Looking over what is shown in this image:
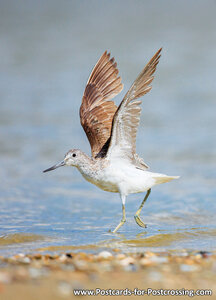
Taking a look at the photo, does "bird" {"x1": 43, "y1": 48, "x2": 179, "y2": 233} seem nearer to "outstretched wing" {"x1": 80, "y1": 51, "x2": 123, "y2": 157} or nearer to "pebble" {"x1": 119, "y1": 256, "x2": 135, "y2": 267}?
"outstretched wing" {"x1": 80, "y1": 51, "x2": 123, "y2": 157}

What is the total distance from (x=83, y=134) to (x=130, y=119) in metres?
6.75

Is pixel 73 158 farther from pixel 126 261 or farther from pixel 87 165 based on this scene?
pixel 126 261

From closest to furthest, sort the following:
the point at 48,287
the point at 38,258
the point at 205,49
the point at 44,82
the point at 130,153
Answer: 1. the point at 48,287
2. the point at 38,258
3. the point at 130,153
4. the point at 44,82
5. the point at 205,49

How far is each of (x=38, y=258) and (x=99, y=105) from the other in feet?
11.3

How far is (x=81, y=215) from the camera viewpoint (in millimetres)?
8484

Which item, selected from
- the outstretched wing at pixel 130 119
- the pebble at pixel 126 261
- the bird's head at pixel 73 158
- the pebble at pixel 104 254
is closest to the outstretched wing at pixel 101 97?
the bird's head at pixel 73 158

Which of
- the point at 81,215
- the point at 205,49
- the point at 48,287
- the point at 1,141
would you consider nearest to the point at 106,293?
the point at 48,287

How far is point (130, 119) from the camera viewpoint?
22.0 ft

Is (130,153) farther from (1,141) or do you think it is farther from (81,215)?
(1,141)

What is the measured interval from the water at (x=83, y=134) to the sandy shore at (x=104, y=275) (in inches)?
32.7

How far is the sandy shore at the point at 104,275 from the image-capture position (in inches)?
160

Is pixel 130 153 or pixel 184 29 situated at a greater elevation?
pixel 184 29

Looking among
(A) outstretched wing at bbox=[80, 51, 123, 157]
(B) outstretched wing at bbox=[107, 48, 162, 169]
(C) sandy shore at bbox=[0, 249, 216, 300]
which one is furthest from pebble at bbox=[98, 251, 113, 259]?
(A) outstretched wing at bbox=[80, 51, 123, 157]

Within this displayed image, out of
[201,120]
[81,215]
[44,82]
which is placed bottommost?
[81,215]
